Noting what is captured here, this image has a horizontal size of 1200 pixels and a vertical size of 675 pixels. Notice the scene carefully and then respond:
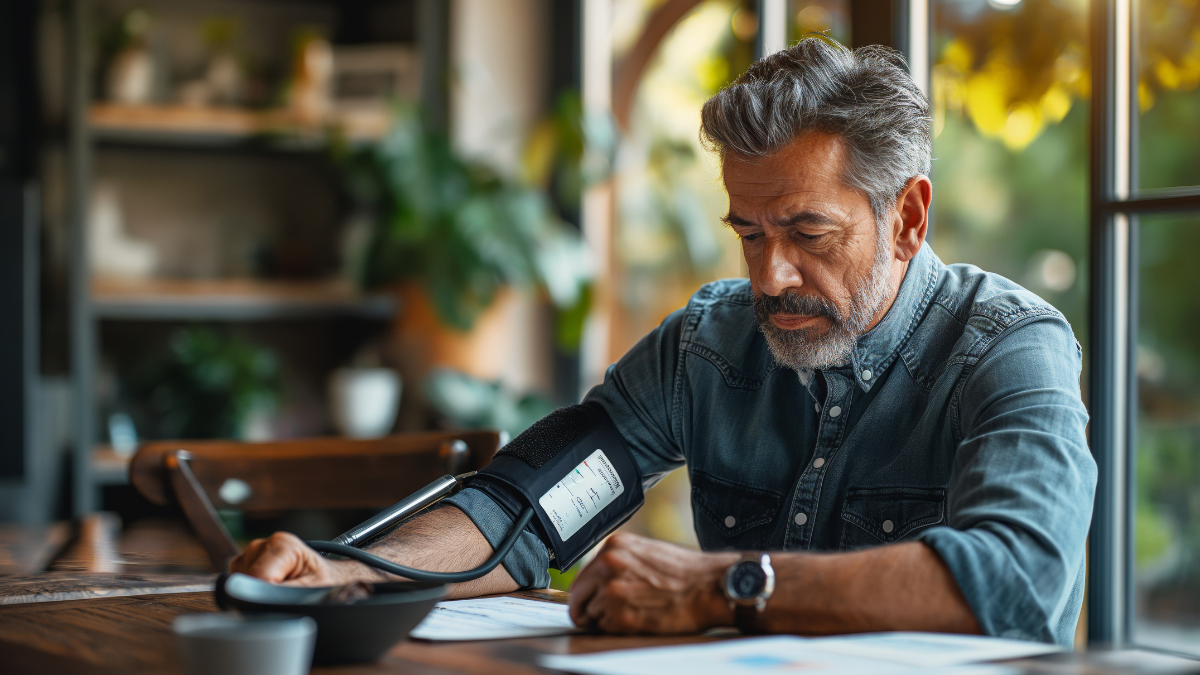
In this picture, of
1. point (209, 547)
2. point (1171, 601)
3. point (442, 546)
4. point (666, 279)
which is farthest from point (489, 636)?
point (666, 279)

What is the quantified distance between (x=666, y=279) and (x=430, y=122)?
85 cm

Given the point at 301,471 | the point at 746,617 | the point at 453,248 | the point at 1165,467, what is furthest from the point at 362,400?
the point at 746,617

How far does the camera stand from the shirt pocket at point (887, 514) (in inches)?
48.1

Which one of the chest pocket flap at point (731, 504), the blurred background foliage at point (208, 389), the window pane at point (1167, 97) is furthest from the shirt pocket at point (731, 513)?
the blurred background foliage at point (208, 389)

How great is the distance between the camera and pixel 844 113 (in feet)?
4.19

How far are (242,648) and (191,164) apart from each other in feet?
10.6

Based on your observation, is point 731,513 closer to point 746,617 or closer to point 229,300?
point 746,617

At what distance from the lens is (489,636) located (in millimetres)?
903

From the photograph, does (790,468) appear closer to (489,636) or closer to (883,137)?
(883,137)

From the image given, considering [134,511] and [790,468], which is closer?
[790,468]

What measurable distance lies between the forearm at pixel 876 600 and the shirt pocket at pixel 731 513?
424mm

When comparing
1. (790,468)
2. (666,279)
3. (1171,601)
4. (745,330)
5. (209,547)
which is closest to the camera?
(790,468)

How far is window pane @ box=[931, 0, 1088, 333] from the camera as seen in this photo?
1.96m

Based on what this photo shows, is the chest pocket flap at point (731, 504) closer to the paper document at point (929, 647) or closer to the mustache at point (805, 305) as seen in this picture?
the mustache at point (805, 305)
